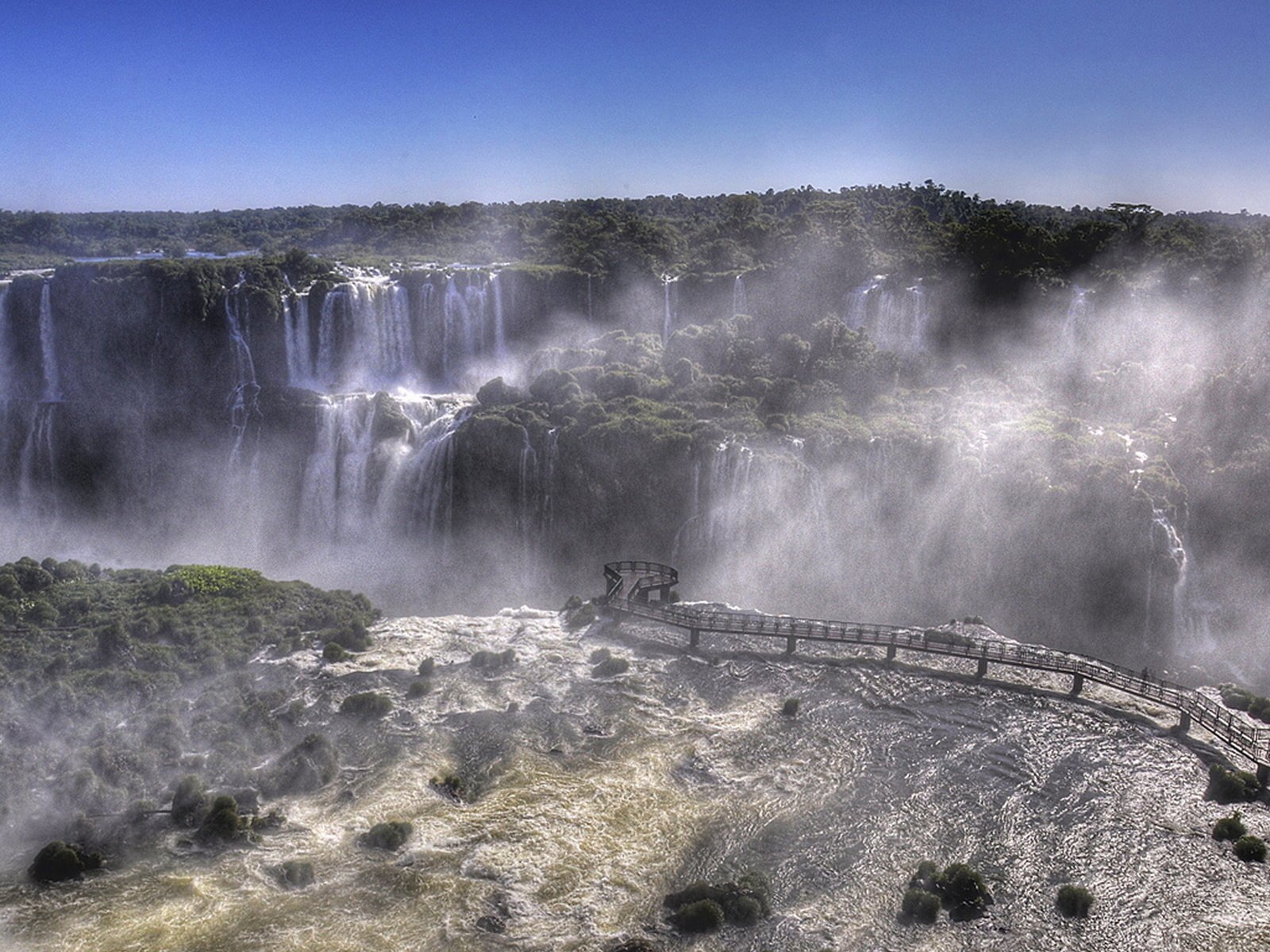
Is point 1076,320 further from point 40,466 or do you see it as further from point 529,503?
point 40,466

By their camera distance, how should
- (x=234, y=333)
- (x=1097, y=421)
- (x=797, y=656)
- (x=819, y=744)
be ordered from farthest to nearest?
(x=234, y=333) < (x=1097, y=421) < (x=797, y=656) < (x=819, y=744)

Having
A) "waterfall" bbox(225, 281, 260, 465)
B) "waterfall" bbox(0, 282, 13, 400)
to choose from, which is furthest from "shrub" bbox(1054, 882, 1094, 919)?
"waterfall" bbox(0, 282, 13, 400)

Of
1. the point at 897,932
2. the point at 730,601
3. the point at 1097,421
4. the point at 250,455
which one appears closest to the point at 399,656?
the point at 730,601

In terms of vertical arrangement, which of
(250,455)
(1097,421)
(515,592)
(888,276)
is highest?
(888,276)

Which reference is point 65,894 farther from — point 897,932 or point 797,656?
point 797,656

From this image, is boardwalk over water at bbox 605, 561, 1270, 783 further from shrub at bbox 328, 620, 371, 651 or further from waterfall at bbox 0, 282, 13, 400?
waterfall at bbox 0, 282, 13, 400

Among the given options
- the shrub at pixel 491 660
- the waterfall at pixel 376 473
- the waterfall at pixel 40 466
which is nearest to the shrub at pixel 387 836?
the shrub at pixel 491 660

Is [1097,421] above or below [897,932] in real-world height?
above

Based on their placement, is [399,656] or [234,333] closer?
[399,656]
